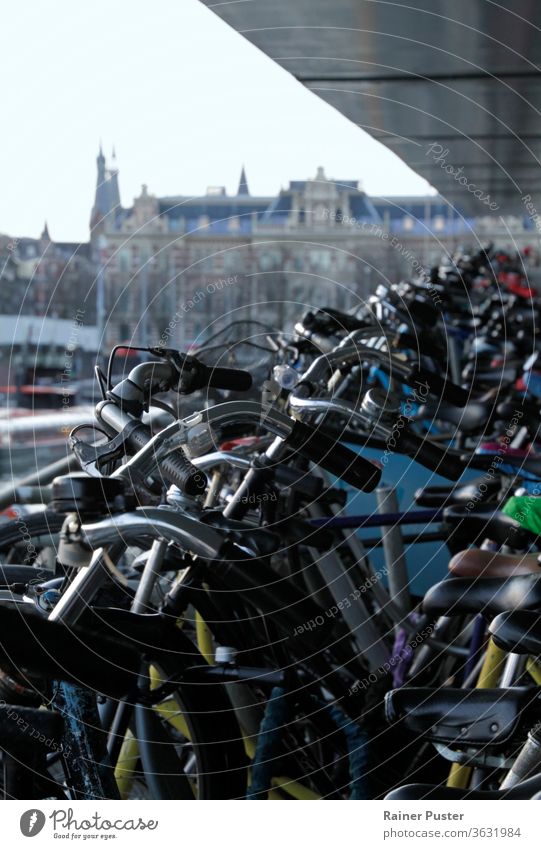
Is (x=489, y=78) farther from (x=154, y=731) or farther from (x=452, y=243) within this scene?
(x=452, y=243)

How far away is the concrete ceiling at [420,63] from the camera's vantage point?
3391mm

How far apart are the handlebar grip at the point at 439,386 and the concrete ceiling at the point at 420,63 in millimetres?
1013

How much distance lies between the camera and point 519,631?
1.81m

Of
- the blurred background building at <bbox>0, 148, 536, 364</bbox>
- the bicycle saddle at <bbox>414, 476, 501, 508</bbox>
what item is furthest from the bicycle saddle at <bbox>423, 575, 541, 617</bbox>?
the bicycle saddle at <bbox>414, 476, 501, 508</bbox>

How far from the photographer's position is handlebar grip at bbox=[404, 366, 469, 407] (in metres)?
2.97

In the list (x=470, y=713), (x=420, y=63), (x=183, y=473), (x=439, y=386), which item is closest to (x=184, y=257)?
(x=439, y=386)

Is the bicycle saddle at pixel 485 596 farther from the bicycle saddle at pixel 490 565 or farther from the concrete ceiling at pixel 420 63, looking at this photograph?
the concrete ceiling at pixel 420 63

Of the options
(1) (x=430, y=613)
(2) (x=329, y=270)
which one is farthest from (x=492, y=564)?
(2) (x=329, y=270)

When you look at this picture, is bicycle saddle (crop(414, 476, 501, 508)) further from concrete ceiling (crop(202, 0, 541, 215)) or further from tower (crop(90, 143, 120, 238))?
concrete ceiling (crop(202, 0, 541, 215))

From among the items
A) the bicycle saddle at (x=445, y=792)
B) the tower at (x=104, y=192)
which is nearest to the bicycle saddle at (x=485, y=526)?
the bicycle saddle at (x=445, y=792)

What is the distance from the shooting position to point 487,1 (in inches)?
124

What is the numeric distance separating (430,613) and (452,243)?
47.1 ft

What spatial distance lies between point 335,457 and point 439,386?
101cm

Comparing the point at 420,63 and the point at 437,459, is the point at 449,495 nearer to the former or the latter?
the point at 437,459
